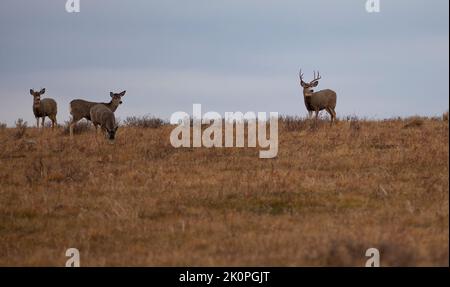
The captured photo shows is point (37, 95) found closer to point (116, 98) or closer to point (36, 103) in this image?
point (36, 103)

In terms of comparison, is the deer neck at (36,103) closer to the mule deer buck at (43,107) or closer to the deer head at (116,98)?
the mule deer buck at (43,107)

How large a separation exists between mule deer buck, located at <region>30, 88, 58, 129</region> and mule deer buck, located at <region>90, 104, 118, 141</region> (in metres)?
5.16

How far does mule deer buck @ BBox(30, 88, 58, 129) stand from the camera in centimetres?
2922

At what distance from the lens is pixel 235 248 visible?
9.87 m

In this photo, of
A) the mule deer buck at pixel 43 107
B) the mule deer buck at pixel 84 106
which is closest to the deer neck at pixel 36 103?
the mule deer buck at pixel 43 107

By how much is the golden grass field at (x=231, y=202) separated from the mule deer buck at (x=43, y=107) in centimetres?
891

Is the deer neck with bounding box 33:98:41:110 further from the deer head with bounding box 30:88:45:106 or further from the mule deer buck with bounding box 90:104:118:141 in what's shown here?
the mule deer buck with bounding box 90:104:118:141

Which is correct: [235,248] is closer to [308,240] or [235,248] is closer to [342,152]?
[308,240]

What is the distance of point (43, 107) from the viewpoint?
29.5m

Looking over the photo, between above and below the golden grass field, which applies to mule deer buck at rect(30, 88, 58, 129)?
above

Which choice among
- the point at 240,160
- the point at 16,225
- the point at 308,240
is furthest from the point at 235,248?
the point at 240,160

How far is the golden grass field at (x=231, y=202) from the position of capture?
9.62 meters

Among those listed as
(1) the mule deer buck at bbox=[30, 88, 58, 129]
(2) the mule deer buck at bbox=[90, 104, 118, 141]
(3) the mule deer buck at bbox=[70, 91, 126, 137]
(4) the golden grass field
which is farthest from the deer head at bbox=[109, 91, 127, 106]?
(4) the golden grass field

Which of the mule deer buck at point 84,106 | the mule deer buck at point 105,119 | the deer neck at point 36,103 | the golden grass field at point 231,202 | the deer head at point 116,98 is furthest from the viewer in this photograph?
the deer neck at point 36,103
